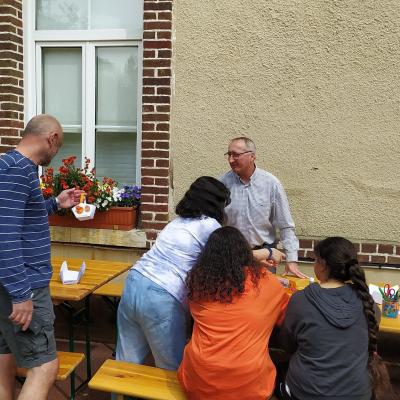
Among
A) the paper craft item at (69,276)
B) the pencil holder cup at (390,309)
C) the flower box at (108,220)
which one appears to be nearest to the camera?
the pencil holder cup at (390,309)

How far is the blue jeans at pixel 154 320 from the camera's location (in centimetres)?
246

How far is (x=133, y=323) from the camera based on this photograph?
260 centimetres

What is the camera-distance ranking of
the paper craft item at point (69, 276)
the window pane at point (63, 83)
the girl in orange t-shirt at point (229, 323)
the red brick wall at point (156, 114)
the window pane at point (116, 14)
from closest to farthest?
the girl in orange t-shirt at point (229, 323) < the paper craft item at point (69, 276) < the red brick wall at point (156, 114) < the window pane at point (116, 14) < the window pane at point (63, 83)

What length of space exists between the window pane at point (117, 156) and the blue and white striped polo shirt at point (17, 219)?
7.77ft

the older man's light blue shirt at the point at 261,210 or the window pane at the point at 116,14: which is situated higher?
the window pane at the point at 116,14

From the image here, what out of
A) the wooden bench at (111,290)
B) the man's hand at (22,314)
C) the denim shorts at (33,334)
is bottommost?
the wooden bench at (111,290)

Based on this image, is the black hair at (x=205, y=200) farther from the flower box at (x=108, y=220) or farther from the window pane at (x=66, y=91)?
the window pane at (x=66, y=91)

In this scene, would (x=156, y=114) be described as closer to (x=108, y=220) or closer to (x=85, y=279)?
(x=108, y=220)

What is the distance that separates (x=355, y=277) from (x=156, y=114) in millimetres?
→ 2612

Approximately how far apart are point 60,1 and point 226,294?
3.89m

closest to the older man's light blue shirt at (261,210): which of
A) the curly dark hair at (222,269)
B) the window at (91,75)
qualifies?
the curly dark hair at (222,269)

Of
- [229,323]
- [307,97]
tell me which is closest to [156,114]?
[307,97]

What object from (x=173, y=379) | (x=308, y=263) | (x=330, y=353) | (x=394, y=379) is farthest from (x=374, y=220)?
(x=173, y=379)

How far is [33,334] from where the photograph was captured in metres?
2.43
